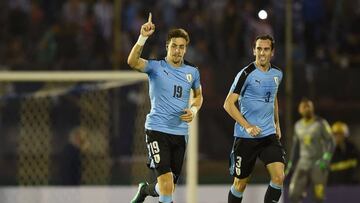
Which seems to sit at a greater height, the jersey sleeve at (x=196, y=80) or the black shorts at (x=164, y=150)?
the jersey sleeve at (x=196, y=80)

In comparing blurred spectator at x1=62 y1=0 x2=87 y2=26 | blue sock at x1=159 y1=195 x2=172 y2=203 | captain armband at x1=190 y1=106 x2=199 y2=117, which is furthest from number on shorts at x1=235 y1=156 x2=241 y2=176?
blurred spectator at x1=62 y1=0 x2=87 y2=26

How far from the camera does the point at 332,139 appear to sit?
14.9 metres

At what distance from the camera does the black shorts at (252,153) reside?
988 centimetres

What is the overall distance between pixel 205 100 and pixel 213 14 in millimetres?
Answer: 1775

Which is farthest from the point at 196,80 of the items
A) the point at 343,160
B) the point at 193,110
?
the point at 343,160

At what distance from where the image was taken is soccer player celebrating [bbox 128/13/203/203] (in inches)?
376

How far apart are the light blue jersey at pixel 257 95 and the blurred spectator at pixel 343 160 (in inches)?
229

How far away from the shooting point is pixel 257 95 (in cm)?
987

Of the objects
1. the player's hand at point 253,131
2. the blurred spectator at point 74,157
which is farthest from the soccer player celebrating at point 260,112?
the blurred spectator at point 74,157

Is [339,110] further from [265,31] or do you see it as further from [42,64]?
[42,64]

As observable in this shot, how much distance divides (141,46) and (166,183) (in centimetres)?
120

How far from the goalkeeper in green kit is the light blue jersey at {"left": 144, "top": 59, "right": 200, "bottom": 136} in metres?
5.36

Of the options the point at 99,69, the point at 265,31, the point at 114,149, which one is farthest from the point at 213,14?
the point at 114,149

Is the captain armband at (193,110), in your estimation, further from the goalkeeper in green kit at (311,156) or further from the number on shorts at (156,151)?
the goalkeeper in green kit at (311,156)
